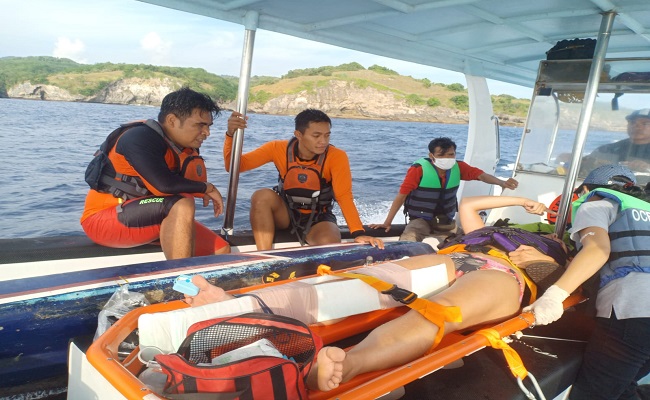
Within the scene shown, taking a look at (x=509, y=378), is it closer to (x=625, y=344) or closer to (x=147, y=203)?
(x=625, y=344)

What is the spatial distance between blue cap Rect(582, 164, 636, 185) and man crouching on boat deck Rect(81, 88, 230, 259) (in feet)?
7.28

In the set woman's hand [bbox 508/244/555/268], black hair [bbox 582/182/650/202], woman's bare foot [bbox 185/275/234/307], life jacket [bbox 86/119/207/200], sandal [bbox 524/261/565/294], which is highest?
black hair [bbox 582/182/650/202]

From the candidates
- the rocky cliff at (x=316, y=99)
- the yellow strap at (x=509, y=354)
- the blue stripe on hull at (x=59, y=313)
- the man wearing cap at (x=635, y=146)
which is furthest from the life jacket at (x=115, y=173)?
the rocky cliff at (x=316, y=99)

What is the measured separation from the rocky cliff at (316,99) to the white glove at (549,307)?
69.6 ft

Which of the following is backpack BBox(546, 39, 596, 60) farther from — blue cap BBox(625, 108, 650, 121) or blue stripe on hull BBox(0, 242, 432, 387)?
blue stripe on hull BBox(0, 242, 432, 387)

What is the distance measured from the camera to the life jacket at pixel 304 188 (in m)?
3.49

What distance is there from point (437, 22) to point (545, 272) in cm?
231

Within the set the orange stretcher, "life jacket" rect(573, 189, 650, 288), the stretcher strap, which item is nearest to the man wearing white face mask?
"life jacket" rect(573, 189, 650, 288)

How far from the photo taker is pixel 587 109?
3199mm

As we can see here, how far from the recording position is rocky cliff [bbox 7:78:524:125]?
2388 cm

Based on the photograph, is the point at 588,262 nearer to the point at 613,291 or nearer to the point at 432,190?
the point at 613,291

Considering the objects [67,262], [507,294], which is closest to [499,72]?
[507,294]

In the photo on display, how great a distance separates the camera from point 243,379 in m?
1.22

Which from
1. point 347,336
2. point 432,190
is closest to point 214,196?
point 347,336
